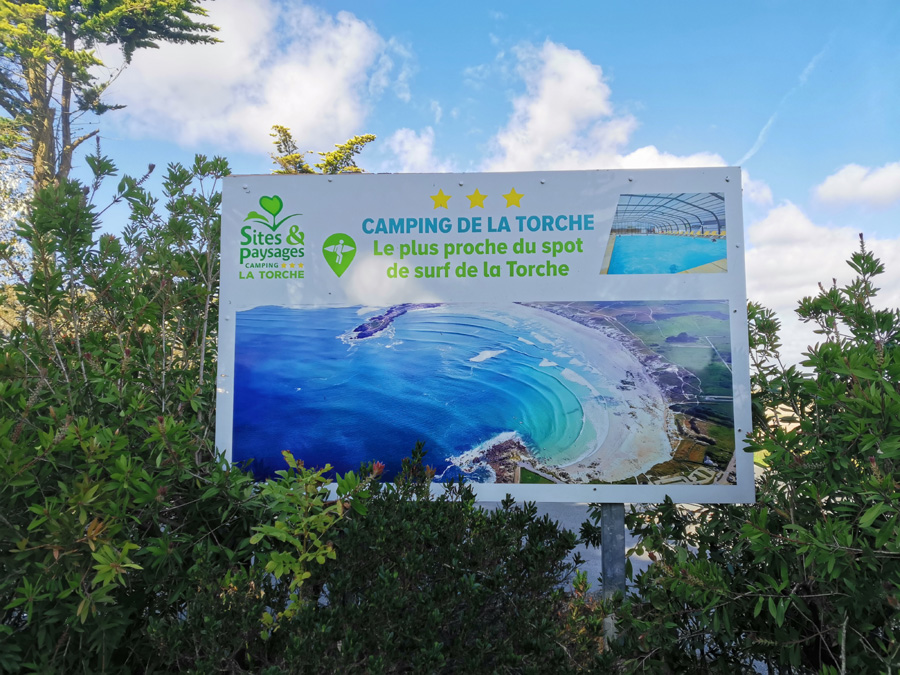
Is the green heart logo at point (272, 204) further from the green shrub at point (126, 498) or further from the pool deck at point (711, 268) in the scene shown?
the pool deck at point (711, 268)

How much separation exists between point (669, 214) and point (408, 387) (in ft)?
5.84

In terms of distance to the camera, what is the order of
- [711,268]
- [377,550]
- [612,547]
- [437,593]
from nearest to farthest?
[437,593] < [377,550] < [612,547] < [711,268]

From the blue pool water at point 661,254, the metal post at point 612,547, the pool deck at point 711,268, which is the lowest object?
the metal post at point 612,547

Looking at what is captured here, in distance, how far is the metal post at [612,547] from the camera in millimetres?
2869

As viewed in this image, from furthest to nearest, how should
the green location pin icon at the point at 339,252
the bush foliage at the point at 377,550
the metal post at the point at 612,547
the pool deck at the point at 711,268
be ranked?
the green location pin icon at the point at 339,252 < the pool deck at the point at 711,268 < the metal post at the point at 612,547 < the bush foliage at the point at 377,550

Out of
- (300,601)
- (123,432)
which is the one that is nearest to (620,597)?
(300,601)

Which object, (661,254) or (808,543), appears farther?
(661,254)

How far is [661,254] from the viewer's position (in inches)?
119

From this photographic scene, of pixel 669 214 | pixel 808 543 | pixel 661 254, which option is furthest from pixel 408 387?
pixel 808 543

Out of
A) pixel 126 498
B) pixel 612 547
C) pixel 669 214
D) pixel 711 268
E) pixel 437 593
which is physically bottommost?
pixel 612 547

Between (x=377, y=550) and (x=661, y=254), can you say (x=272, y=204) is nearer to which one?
(x=377, y=550)

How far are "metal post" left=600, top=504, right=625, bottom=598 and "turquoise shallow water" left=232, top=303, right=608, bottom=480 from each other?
1.27 ft

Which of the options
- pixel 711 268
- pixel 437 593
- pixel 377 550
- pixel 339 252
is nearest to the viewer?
pixel 437 593

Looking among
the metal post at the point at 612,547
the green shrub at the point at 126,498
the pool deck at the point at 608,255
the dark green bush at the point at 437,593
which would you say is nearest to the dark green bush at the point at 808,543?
the metal post at the point at 612,547
